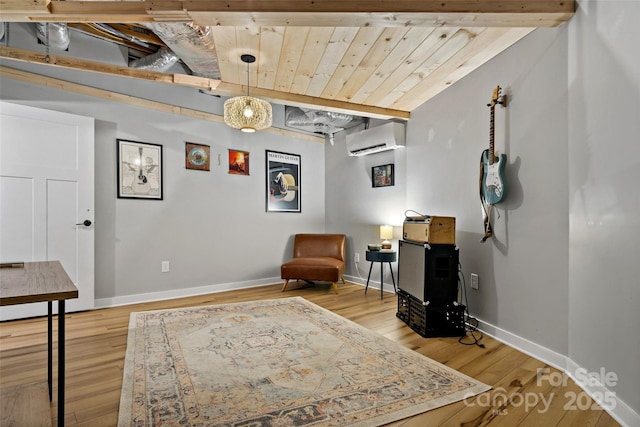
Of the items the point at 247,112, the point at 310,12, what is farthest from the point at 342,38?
the point at 247,112

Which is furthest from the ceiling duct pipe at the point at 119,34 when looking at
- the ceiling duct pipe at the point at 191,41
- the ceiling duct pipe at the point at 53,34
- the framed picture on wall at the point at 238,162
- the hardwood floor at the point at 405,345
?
the hardwood floor at the point at 405,345

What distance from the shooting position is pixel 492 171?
8.14 ft

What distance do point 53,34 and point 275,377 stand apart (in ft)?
11.7

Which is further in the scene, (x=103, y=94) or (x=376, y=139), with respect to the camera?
(x=376, y=139)

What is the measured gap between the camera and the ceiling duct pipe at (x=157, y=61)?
3461 millimetres

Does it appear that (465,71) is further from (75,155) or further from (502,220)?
(75,155)

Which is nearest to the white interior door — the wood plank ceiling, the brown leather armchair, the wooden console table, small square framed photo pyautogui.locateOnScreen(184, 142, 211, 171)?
the wood plank ceiling

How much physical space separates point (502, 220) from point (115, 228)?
12.7 ft

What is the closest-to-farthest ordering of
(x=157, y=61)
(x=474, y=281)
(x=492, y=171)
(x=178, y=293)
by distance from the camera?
(x=492, y=171) → (x=474, y=281) → (x=157, y=61) → (x=178, y=293)

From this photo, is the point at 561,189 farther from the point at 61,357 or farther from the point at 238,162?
the point at 238,162

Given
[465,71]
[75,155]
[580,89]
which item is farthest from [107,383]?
[465,71]

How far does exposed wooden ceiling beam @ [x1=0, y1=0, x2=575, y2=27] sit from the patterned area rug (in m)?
2.17

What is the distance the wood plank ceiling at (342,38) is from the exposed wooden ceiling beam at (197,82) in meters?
0.01

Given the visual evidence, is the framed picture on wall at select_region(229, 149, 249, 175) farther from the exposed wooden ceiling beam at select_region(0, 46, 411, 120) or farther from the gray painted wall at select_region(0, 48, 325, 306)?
the exposed wooden ceiling beam at select_region(0, 46, 411, 120)
